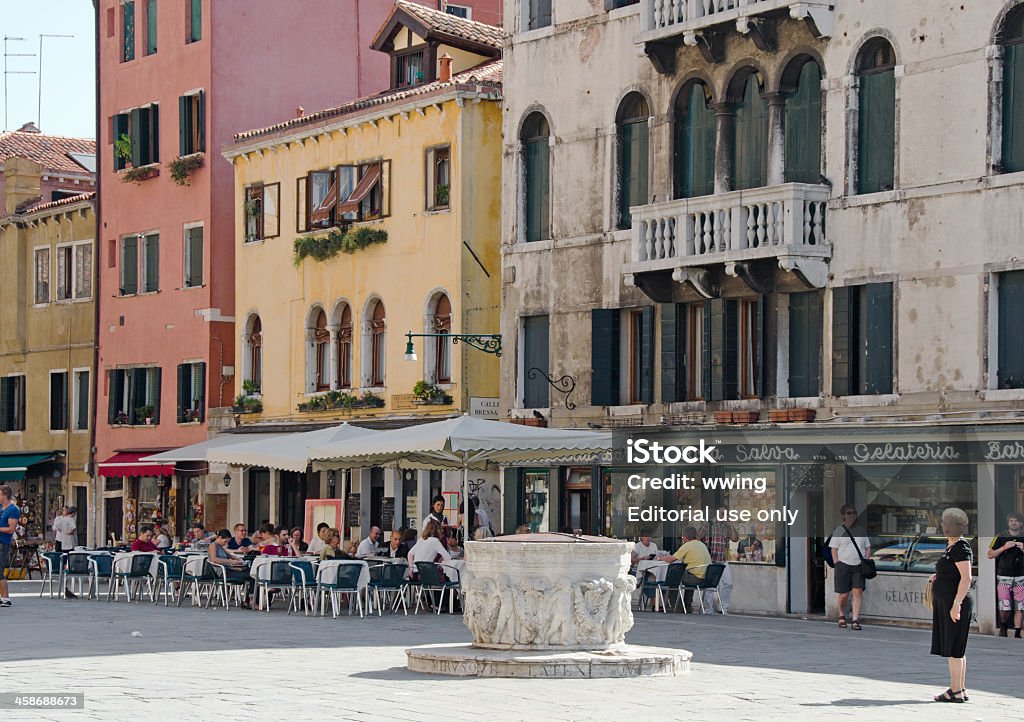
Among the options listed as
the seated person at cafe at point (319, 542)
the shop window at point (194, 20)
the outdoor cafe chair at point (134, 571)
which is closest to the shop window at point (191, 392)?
the shop window at point (194, 20)

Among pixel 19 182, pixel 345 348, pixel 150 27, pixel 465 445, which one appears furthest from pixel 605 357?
pixel 19 182

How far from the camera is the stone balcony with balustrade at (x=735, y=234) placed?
2720cm

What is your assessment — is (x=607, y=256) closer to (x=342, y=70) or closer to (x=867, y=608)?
(x=867, y=608)

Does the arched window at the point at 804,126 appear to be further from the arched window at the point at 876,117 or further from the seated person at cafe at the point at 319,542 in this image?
the seated person at cafe at the point at 319,542

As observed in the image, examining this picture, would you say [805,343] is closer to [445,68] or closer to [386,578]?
[386,578]

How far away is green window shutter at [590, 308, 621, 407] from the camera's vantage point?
31078 millimetres

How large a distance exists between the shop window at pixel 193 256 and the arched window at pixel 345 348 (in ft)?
16.9

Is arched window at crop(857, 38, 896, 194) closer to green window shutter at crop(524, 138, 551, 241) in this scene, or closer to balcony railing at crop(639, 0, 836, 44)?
balcony railing at crop(639, 0, 836, 44)

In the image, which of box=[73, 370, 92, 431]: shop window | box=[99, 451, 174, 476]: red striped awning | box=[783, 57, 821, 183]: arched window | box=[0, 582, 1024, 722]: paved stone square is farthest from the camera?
box=[73, 370, 92, 431]: shop window

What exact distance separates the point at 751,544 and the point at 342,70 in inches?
740

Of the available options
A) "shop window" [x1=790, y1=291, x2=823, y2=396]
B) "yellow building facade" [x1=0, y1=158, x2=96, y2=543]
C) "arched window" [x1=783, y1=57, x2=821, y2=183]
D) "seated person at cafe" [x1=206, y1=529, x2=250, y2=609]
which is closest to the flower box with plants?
"seated person at cafe" [x1=206, y1=529, x2=250, y2=609]

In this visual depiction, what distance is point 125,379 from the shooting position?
Answer: 45.0m

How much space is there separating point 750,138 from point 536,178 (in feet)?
16.6

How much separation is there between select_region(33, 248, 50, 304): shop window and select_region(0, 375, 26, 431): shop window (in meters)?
2.01
